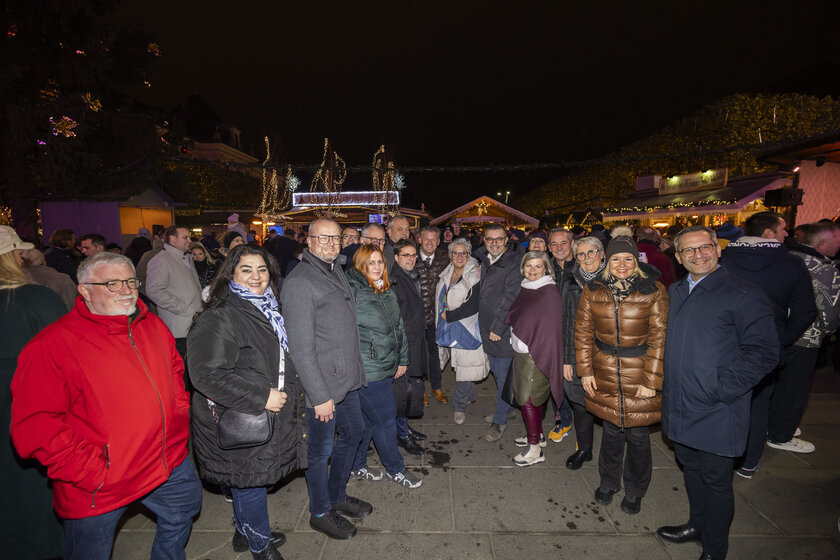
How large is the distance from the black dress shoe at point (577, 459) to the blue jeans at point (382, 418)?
1.70 metres

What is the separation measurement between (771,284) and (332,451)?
4027 millimetres

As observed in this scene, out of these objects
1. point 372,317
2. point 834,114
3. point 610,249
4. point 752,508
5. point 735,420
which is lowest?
point 752,508

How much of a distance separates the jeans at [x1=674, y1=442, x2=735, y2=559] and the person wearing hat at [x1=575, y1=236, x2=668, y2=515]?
1.29 ft

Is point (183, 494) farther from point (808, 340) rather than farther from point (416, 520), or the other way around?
point (808, 340)

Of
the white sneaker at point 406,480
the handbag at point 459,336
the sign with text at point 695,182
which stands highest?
the sign with text at point 695,182

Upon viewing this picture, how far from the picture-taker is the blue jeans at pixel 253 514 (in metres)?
2.46

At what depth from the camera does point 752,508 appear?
3172 millimetres

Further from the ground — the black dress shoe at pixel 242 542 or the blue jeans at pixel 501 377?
the blue jeans at pixel 501 377

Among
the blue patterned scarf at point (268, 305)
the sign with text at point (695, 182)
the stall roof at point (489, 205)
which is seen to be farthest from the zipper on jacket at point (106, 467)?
the stall roof at point (489, 205)

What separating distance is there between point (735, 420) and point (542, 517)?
1.61m

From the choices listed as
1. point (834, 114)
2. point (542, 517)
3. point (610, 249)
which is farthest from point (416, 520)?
point (834, 114)

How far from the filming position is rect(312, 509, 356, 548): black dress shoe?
9.39ft

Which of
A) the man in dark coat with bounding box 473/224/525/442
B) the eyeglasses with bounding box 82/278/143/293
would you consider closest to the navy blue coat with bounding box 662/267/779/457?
the man in dark coat with bounding box 473/224/525/442

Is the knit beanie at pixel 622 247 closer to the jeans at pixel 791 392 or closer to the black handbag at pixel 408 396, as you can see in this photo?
the black handbag at pixel 408 396
